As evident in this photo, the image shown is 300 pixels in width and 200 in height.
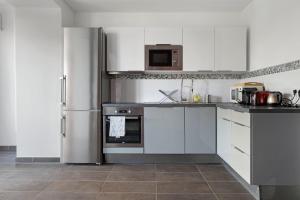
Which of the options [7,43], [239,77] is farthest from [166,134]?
[7,43]

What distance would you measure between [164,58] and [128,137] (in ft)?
4.12

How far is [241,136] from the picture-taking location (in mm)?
2693

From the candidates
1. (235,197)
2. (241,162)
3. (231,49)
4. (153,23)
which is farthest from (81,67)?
(235,197)

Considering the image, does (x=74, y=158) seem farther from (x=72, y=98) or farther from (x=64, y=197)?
(x=64, y=197)

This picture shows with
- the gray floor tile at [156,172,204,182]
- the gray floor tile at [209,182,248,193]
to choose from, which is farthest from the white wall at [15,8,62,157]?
the gray floor tile at [209,182,248,193]

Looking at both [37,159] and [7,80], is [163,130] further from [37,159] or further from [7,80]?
[7,80]

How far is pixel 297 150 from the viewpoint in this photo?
2.40 m

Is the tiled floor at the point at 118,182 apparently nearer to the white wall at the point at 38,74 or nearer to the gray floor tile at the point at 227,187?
the gray floor tile at the point at 227,187

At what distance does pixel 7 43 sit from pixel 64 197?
10.5ft

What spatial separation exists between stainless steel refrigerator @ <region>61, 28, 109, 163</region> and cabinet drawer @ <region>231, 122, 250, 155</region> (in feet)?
5.93

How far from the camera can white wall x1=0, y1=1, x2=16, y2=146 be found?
4.70 metres

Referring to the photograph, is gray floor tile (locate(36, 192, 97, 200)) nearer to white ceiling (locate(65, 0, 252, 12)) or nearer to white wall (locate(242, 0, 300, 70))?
white wall (locate(242, 0, 300, 70))

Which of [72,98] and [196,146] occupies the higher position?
[72,98]

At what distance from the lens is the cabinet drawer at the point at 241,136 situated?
2.52m
